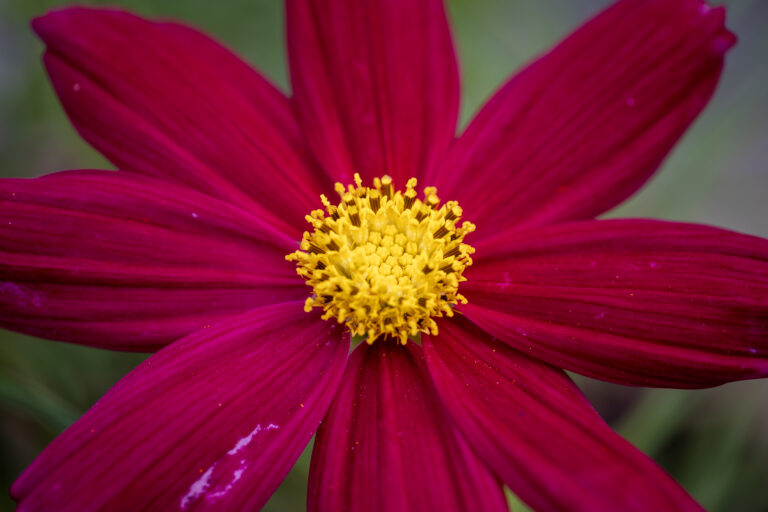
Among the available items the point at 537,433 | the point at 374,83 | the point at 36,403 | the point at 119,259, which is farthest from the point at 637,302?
the point at 36,403

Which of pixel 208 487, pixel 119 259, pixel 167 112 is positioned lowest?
pixel 208 487

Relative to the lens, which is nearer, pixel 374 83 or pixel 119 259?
pixel 119 259

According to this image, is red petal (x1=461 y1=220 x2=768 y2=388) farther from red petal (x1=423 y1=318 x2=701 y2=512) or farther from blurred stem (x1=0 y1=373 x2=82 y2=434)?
blurred stem (x1=0 y1=373 x2=82 y2=434)

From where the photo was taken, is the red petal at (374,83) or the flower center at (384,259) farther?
the red petal at (374,83)

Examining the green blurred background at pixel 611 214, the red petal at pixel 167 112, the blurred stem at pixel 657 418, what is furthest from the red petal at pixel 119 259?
the blurred stem at pixel 657 418

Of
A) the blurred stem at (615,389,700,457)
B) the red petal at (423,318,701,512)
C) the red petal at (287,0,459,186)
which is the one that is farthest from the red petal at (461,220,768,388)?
the blurred stem at (615,389,700,457)

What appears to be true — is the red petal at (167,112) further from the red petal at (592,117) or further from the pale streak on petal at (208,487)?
the pale streak on petal at (208,487)

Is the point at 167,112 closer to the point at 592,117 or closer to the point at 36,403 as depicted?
the point at 36,403
